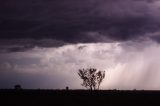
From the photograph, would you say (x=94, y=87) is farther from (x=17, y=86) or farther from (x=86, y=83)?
(x=17, y=86)

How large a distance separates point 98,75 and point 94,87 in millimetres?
4998

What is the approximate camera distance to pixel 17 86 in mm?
158125

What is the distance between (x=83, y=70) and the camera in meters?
151
